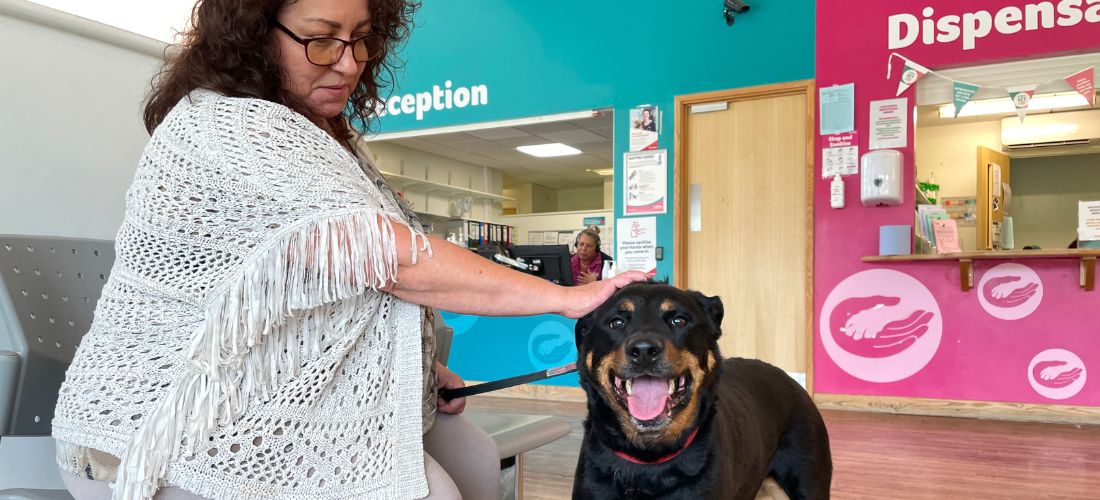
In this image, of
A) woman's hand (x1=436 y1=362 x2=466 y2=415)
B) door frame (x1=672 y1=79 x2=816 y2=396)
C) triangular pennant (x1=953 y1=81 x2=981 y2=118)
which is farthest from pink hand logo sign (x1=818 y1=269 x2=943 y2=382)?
woman's hand (x1=436 y1=362 x2=466 y2=415)

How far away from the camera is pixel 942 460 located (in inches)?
137

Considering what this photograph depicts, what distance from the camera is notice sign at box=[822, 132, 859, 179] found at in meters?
5.07

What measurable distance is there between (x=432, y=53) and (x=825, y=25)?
350cm

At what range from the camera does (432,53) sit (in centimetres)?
684

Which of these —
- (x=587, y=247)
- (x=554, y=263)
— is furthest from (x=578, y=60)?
(x=554, y=263)

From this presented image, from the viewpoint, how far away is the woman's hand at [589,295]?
3.66 ft

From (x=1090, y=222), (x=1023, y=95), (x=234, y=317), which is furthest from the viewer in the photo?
(x=1023, y=95)

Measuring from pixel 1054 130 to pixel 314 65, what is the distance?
8.68 metres

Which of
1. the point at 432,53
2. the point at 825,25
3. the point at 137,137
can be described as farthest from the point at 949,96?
the point at 137,137

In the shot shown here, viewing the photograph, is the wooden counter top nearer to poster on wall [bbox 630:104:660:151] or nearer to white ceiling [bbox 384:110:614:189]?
poster on wall [bbox 630:104:660:151]

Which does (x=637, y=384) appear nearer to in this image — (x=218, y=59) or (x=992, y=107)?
(x=218, y=59)

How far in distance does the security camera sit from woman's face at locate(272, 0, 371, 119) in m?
4.65

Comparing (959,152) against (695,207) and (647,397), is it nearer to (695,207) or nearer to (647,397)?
(695,207)

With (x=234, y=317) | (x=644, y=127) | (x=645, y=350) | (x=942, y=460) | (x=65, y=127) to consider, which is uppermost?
(x=644, y=127)
